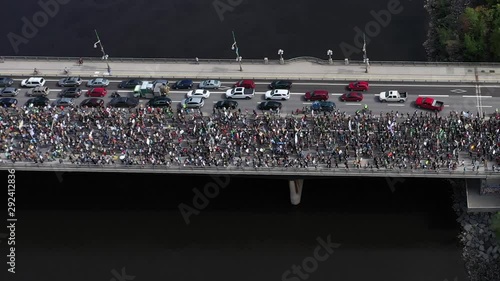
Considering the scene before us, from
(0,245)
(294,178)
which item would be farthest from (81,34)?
(294,178)

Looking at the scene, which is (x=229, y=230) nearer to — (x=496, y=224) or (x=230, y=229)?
(x=230, y=229)

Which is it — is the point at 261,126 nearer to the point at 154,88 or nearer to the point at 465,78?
the point at 154,88

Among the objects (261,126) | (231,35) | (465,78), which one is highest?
(231,35)

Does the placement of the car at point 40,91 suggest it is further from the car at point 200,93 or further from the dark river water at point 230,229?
the car at point 200,93

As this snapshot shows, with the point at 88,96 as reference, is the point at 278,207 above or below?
below

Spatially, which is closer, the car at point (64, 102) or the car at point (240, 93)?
the car at point (240, 93)

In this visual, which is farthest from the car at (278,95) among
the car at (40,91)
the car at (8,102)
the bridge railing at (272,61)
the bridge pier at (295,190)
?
the car at (8,102)
